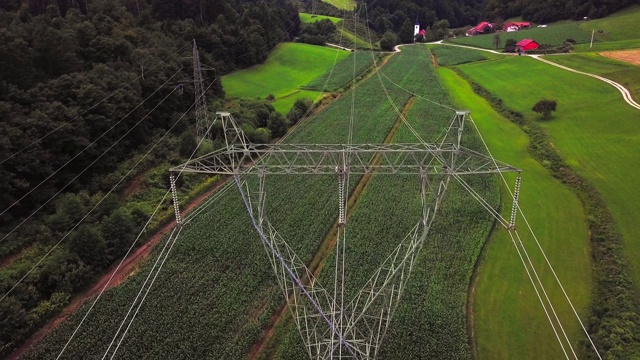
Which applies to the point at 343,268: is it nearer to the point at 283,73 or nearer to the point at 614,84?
the point at 614,84

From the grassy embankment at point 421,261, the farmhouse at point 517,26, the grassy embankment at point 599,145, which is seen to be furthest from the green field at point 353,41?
the grassy embankment at point 421,261

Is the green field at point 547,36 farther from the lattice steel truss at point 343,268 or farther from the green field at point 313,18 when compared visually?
the lattice steel truss at point 343,268

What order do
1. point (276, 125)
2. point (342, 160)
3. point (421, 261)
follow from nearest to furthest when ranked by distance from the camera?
point (342, 160) < point (421, 261) < point (276, 125)

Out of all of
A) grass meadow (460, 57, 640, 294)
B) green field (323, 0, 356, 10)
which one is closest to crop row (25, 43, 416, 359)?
grass meadow (460, 57, 640, 294)

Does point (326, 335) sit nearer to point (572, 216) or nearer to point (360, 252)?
point (360, 252)

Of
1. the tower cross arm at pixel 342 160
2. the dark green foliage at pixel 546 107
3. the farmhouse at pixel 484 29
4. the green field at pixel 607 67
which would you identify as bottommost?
the dark green foliage at pixel 546 107

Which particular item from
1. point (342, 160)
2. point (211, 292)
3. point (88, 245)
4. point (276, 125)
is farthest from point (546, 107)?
point (88, 245)
